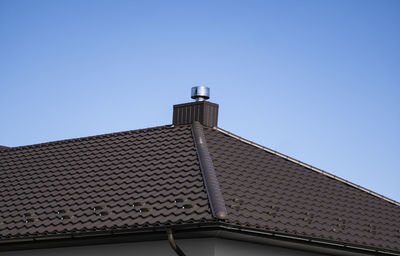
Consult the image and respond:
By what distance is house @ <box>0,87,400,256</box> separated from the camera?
11.8 meters

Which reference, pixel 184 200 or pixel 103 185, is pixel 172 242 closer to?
pixel 184 200

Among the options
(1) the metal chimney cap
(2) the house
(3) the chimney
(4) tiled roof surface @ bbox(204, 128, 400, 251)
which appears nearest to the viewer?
(2) the house

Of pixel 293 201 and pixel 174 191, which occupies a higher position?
pixel 293 201

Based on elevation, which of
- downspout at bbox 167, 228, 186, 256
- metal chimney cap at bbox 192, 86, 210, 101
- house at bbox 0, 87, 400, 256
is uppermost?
metal chimney cap at bbox 192, 86, 210, 101

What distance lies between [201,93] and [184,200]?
508 centimetres

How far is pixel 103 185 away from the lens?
14133 millimetres

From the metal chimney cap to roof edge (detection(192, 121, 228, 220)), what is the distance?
0.86m

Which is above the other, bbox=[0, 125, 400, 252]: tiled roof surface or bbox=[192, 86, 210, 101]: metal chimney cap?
bbox=[192, 86, 210, 101]: metal chimney cap

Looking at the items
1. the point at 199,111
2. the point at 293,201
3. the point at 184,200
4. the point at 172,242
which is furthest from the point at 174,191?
the point at 199,111

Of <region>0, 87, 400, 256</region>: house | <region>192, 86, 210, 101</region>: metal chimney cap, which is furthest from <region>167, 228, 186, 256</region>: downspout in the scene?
<region>192, 86, 210, 101</region>: metal chimney cap

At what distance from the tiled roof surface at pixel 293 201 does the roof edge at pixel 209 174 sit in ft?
0.55

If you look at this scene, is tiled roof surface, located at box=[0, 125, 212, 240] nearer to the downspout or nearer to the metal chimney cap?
the downspout

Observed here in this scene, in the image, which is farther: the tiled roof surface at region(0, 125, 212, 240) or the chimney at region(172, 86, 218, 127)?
the chimney at region(172, 86, 218, 127)

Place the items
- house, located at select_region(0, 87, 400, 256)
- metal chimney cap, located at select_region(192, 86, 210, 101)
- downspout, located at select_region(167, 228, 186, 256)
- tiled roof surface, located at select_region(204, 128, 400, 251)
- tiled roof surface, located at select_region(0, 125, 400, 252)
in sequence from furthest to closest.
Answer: metal chimney cap, located at select_region(192, 86, 210, 101) → tiled roof surface, located at select_region(204, 128, 400, 251) → tiled roof surface, located at select_region(0, 125, 400, 252) → house, located at select_region(0, 87, 400, 256) → downspout, located at select_region(167, 228, 186, 256)
